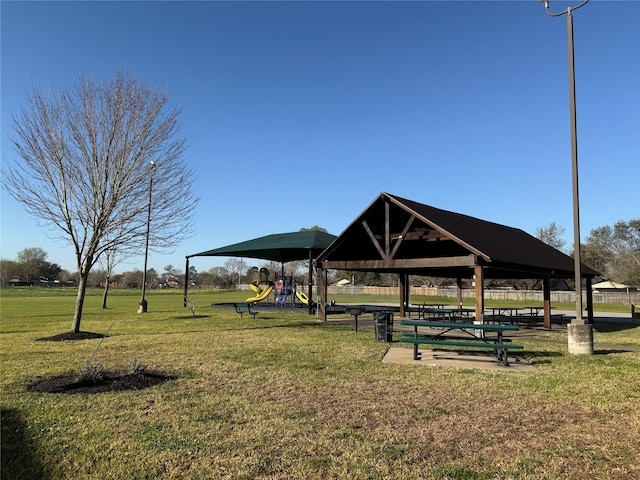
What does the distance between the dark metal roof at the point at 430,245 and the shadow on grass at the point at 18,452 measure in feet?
37.2

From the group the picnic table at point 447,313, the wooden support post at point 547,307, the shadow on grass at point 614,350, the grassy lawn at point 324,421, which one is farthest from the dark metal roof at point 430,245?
the grassy lawn at point 324,421

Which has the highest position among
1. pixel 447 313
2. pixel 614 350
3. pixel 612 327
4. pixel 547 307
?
pixel 547 307

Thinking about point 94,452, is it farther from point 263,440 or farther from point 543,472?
point 543,472

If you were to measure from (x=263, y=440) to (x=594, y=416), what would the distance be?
3908 millimetres

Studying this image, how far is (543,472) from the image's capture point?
12.4 feet

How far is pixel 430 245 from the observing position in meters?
20.4

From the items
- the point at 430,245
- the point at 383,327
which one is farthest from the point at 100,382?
the point at 430,245

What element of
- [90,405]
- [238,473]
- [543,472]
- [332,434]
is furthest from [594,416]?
[90,405]

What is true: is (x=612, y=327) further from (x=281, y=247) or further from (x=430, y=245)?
(x=281, y=247)

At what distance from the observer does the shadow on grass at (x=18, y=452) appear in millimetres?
3672

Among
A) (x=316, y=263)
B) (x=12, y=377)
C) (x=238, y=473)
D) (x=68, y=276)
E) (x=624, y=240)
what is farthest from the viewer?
(x=68, y=276)

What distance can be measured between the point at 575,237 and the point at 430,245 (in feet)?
32.2

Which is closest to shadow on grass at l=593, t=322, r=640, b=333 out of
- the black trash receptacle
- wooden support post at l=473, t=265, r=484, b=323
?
wooden support post at l=473, t=265, r=484, b=323

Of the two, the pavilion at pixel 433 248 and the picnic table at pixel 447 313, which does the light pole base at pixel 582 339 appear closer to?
the pavilion at pixel 433 248
